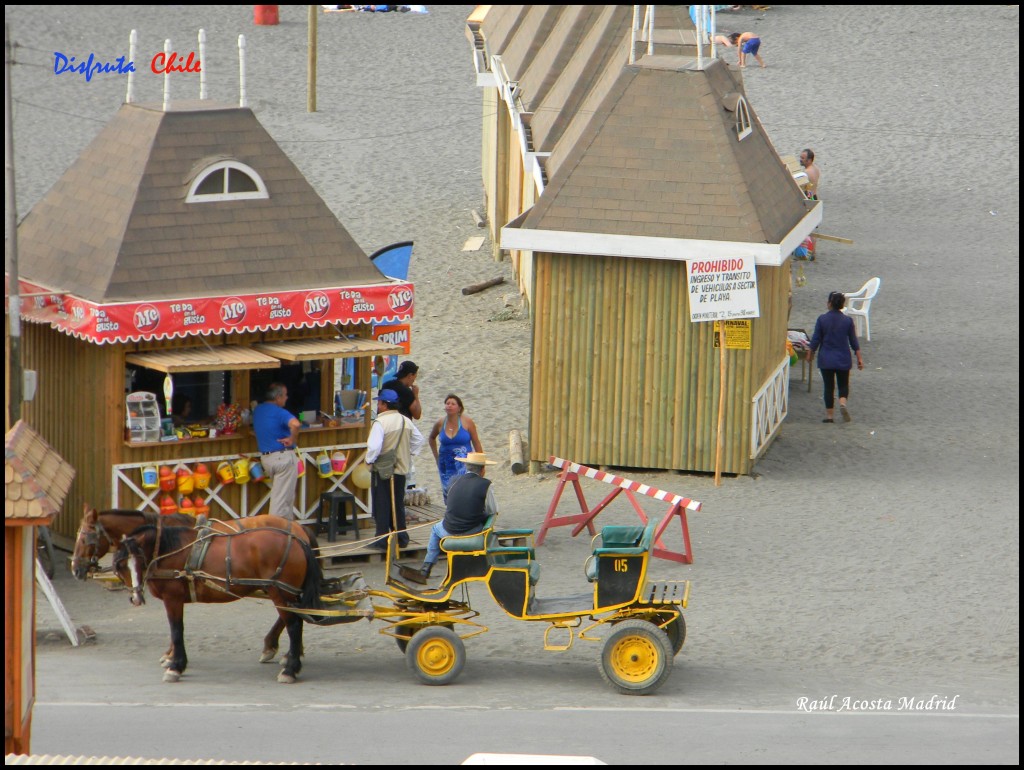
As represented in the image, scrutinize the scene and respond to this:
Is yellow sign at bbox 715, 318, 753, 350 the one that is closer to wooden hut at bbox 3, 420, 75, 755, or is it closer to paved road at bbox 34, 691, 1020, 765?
paved road at bbox 34, 691, 1020, 765

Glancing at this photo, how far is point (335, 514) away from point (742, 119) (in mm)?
6806

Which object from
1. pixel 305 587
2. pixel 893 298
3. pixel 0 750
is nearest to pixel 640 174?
pixel 305 587

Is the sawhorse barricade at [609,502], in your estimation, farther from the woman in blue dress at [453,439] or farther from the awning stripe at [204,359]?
the awning stripe at [204,359]

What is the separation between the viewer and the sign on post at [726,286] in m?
16.5

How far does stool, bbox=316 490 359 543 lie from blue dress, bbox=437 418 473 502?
935 millimetres

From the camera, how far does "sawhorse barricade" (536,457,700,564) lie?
1438cm

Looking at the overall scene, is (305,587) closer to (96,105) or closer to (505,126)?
(505,126)

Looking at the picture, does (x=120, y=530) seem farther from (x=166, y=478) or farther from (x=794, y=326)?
(x=794, y=326)

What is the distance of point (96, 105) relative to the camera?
33.8m

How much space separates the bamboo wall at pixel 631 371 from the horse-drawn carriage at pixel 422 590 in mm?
5437

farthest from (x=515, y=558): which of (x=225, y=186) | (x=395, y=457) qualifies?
(x=225, y=186)

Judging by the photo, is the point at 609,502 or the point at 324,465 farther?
the point at 609,502

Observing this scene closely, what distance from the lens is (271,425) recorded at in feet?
46.0

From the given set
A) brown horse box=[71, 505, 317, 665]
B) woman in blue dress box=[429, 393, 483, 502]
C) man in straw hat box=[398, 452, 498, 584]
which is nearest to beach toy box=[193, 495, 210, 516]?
brown horse box=[71, 505, 317, 665]
